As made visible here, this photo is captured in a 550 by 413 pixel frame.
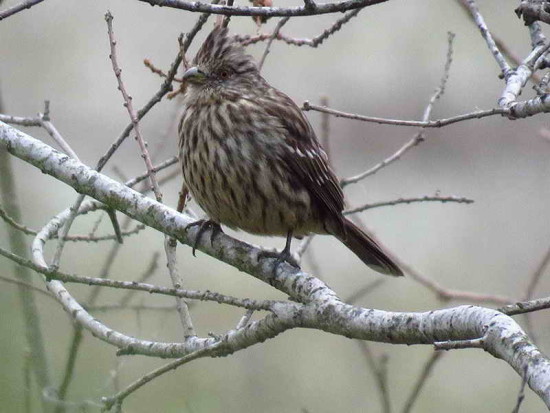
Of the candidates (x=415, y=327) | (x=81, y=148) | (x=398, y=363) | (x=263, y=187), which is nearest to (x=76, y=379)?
(x=263, y=187)

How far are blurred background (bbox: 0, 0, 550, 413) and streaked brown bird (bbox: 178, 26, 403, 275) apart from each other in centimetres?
144

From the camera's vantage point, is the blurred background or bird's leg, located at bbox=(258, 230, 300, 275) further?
the blurred background

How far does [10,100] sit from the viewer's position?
13.5 metres

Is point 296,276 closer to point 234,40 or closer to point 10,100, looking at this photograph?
point 234,40

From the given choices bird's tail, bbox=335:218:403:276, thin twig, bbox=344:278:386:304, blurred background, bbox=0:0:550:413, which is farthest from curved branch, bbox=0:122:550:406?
blurred background, bbox=0:0:550:413

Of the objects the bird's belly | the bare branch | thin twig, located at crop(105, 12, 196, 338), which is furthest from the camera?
the bird's belly

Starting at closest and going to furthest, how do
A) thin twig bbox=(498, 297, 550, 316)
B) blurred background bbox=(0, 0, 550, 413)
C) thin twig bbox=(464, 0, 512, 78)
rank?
thin twig bbox=(498, 297, 550, 316), thin twig bbox=(464, 0, 512, 78), blurred background bbox=(0, 0, 550, 413)

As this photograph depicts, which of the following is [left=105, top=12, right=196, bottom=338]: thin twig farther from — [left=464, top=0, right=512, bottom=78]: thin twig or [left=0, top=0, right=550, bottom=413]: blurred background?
[left=0, top=0, right=550, bottom=413]: blurred background

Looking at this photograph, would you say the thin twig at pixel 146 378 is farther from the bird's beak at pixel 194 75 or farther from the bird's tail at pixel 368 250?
the bird's tail at pixel 368 250

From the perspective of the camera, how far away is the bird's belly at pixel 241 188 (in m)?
4.54

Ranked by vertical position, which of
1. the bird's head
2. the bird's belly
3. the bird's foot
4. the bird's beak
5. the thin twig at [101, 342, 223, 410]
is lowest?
the thin twig at [101, 342, 223, 410]

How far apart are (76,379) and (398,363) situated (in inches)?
205

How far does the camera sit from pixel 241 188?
4539mm

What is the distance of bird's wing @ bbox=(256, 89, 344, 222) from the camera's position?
4.81m
